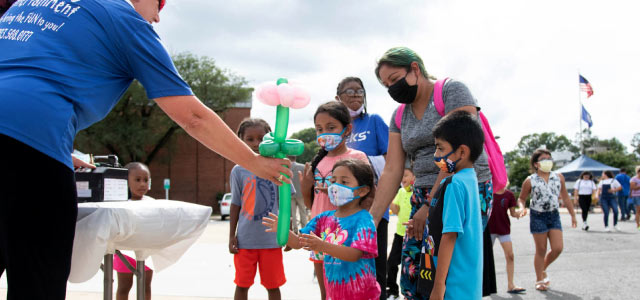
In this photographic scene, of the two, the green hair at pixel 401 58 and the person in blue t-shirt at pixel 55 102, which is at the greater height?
the green hair at pixel 401 58

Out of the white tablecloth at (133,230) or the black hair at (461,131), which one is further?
the black hair at (461,131)

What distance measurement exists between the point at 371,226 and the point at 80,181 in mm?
1822

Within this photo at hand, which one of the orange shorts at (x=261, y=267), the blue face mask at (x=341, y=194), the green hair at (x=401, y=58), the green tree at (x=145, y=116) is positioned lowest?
the orange shorts at (x=261, y=267)

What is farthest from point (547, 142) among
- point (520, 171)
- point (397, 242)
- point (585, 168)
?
point (397, 242)

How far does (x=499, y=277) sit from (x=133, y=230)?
5.27 metres

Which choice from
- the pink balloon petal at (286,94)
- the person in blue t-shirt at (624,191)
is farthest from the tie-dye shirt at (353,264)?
the person in blue t-shirt at (624,191)

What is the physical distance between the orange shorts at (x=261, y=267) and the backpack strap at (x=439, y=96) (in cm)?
191

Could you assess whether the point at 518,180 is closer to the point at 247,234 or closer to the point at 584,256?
the point at 584,256

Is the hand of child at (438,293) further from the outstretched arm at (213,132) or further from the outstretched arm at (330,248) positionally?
the outstretched arm at (213,132)

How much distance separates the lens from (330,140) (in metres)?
3.51

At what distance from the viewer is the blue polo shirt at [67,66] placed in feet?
5.26

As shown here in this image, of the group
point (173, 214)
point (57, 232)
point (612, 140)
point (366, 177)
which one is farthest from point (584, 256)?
point (612, 140)

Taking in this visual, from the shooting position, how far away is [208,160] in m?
37.8

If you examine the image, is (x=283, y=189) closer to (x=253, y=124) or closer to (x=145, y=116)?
(x=253, y=124)
